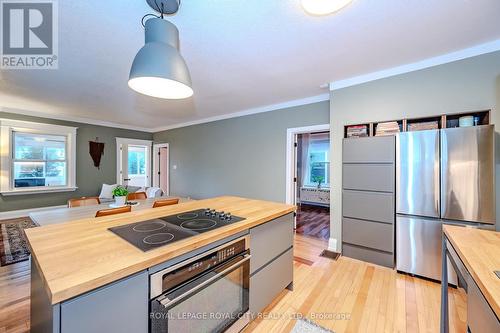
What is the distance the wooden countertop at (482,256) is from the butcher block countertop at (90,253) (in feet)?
3.75

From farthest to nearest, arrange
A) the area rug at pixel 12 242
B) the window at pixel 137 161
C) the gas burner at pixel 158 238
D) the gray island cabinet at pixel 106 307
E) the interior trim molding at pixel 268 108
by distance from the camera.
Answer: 1. the window at pixel 137 161
2. the interior trim molding at pixel 268 108
3. the area rug at pixel 12 242
4. the gas burner at pixel 158 238
5. the gray island cabinet at pixel 106 307

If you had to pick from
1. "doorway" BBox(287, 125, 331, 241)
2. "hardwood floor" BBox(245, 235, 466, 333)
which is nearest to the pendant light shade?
"hardwood floor" BBox(245, 235, 466, 333)

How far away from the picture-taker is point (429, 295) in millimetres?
2057

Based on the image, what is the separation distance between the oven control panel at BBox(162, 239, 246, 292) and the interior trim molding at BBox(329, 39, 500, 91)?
2718 millimetres

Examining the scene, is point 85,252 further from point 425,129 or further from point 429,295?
point 425,129

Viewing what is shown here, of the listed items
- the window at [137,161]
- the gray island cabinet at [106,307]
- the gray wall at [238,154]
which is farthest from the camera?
the window at [137,161]

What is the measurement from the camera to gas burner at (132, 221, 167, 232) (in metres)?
1.28

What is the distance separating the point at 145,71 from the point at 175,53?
25 cm

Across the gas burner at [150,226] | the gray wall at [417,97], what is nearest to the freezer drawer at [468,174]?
the gray wall at [417,97]

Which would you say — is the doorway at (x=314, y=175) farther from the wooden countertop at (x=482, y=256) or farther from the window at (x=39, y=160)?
the window at (x=39, y=160)

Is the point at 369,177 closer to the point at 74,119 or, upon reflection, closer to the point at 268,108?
the point at 268,108

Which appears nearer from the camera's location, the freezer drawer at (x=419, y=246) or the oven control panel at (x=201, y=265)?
the oven control panel at (x=201, y=265)

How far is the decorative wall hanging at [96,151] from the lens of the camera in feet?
18.7

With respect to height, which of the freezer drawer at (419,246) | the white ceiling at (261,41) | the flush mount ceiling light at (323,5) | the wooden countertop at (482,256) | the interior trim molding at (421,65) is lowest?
the freezer drawer at (419,246)
